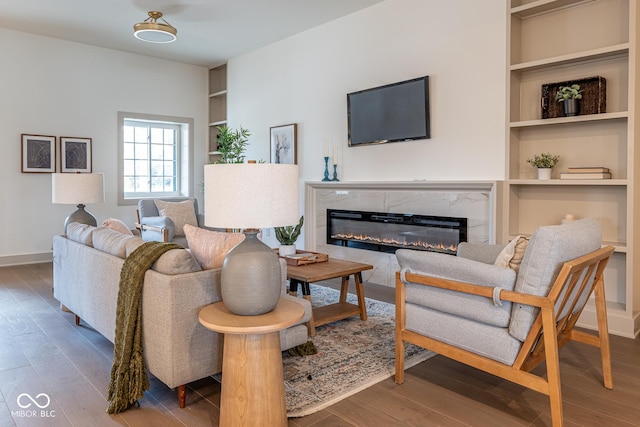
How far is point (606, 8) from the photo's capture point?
3.40 metres

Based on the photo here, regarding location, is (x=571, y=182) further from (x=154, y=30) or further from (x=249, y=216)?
(x=154, y=30)

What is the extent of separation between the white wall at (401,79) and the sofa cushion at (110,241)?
286 centimetres

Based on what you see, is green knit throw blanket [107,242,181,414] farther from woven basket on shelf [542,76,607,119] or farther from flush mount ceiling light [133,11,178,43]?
flush mount ceiling light [133,11,178,43]

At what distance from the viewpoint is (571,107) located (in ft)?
11.2

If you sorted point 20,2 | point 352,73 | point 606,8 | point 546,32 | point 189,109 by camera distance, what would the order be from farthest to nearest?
point 189,109
point 352,73
point 20,2
point 546,32
point 606,8

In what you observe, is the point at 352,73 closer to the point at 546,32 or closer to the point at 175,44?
the point at 546,32

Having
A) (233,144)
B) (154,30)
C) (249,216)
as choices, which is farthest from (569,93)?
(233,144)

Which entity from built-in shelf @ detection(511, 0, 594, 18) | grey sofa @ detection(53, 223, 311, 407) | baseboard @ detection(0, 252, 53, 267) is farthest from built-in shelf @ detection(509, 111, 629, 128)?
baseboard @ detection(0, 252, 53, 267)

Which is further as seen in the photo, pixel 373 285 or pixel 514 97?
pixel 373 285

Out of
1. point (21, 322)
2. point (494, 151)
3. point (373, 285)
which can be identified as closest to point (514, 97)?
point (494, 151)

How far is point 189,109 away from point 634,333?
6549 mm

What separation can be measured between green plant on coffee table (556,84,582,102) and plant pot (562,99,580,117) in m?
0.03

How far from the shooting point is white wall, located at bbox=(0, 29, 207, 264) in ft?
18.6

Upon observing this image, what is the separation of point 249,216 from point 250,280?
0.26 m
